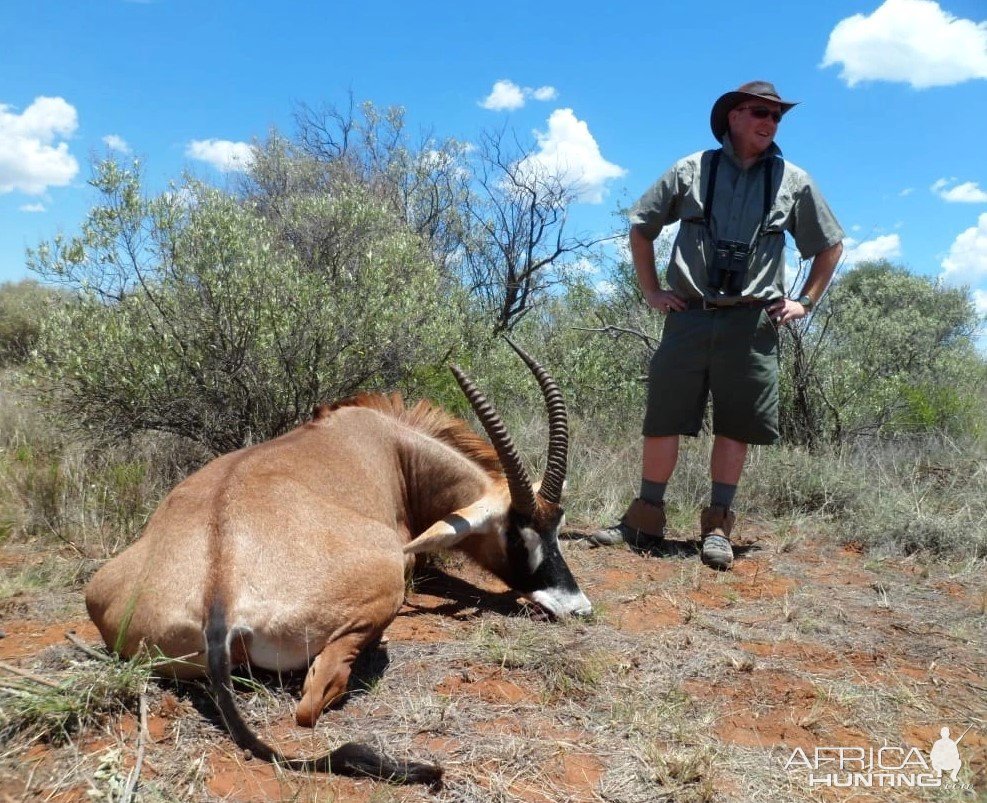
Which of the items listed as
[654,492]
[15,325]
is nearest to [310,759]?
[654,492]

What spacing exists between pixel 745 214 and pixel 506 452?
7.67 feet

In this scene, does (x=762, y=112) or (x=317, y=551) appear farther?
(x=762, y=112)

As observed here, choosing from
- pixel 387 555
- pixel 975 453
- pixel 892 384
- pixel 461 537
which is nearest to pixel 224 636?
pixel 387 555

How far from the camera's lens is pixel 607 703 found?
2.96m

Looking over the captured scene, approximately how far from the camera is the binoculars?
16.5ft

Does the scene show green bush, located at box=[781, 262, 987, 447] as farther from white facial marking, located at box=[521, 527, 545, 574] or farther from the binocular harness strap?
white facial marking, located at box=[521, 527, 545, 574]

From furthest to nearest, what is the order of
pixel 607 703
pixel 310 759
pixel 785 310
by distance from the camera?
pixel 785 310 → pixel 607 703 → pixel 310 759

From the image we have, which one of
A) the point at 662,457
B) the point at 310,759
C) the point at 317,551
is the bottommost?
the point at 310,759

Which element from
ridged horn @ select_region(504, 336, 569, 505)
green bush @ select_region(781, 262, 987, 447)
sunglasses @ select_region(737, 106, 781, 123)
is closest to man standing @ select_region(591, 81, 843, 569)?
sunglasses @ select_region(737, 106, 781, 123)

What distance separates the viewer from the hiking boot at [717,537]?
4.98 m

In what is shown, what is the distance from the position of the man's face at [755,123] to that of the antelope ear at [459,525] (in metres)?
2.86

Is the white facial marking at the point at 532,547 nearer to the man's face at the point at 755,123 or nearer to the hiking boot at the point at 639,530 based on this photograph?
the hiking boot at the point at 639,530

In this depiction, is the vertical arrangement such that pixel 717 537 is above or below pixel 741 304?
below

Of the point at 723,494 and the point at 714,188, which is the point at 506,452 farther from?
the point at 714,188
